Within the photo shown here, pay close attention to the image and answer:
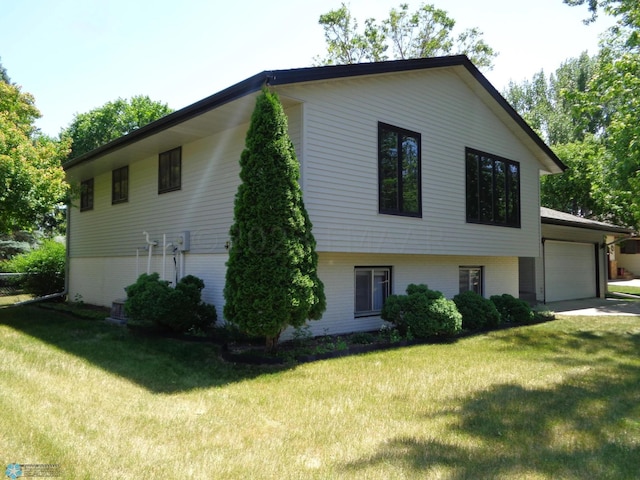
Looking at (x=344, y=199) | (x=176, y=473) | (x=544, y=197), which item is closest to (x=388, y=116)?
(x=344, y=199)

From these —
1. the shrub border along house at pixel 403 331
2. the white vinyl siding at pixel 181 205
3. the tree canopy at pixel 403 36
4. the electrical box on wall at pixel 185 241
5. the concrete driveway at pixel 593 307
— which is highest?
the tree canopy at pixel 403 36

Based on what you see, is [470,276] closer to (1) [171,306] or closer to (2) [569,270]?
(2) [569,270]

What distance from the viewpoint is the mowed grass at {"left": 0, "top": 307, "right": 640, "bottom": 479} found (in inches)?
141

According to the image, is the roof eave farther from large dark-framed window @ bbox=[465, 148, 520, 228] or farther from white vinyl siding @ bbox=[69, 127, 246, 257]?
white vinyl siding @ bbox=[69, 127, 246, 257]

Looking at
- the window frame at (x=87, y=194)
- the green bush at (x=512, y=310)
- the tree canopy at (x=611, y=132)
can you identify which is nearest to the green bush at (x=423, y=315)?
the green bush at (x=512, y=310)

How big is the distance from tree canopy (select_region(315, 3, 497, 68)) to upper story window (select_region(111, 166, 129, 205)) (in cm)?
1831

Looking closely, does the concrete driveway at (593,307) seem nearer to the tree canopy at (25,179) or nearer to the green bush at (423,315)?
the green bush at (423,315)

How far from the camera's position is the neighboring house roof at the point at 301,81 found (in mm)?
7500

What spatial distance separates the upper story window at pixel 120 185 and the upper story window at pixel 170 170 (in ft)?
6.29

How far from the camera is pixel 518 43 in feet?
50.1

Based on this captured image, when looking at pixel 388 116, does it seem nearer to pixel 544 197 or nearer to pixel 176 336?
pixel 176 336

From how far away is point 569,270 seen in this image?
18000mm

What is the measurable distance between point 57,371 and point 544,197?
29106 mm

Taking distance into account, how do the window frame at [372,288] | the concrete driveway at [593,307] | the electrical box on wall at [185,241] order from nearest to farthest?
the window frame at [372,288]
the electrical box on wall at [185,241]
the concrete driveway at [593,307]
